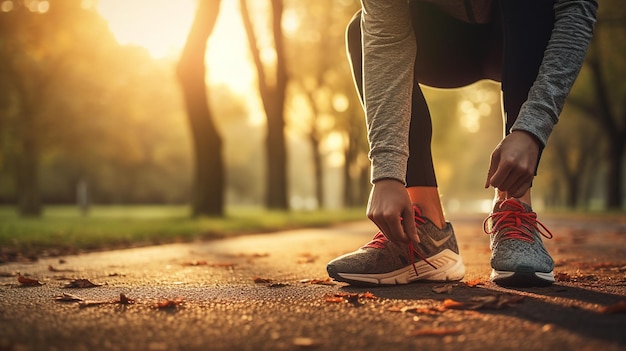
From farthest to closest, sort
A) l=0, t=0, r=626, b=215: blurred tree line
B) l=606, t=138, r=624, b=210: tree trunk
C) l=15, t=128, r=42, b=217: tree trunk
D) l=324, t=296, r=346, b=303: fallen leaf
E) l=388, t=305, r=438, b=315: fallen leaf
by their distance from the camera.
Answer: l=606, t=138, r=624, b=210: tree trunk → l=15, t=128, r=42, b=217: tree trunk → l=0, t=0, r=626, b=215: blurred tree line → l=324, t=296, r=346, b=303: fallen leaf → l=388, t=305, r=438, b=315: fallen leaf

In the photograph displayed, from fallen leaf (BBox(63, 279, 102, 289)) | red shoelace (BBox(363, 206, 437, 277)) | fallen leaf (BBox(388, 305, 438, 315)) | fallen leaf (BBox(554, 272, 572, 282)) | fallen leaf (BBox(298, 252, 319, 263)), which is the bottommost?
fallen leaf (BBox(298, 252, 319, 263))

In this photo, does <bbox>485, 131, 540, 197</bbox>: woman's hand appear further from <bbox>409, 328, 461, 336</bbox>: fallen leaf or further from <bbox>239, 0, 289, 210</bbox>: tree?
<bbox>239, 0, 289, 210</bbox>: tree

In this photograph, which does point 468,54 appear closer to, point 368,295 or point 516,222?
point 516,222

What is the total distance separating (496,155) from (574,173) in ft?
118

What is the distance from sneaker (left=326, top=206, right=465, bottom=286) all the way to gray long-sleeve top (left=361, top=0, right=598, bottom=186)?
0.43 metres

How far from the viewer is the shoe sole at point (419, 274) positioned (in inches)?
95.5

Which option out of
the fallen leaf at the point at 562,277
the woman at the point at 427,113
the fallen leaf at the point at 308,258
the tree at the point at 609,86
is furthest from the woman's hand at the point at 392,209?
the tree at the point at 609,86

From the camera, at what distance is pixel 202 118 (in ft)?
37.7

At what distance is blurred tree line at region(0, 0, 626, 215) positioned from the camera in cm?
1548

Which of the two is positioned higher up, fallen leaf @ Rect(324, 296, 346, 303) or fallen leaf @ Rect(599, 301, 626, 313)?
fallen leaf @ Rect(599, 301, 626, 313)

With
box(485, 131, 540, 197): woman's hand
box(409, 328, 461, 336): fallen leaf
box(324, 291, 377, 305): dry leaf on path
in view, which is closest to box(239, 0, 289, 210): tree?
box(324, 291, 377, 305): dry leaf on path

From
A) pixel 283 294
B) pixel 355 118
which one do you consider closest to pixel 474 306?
pixel 283 294

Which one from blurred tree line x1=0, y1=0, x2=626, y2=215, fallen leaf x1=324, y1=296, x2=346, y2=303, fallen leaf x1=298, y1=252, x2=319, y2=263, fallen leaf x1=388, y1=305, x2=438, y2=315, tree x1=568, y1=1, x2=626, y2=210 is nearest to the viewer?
fallen leaf x1=388, y1=305, x2=438, y2=315

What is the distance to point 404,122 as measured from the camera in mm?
2283
